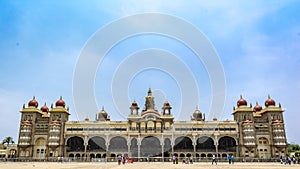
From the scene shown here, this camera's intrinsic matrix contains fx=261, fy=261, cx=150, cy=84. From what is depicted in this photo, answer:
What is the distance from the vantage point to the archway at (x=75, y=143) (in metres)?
64.2

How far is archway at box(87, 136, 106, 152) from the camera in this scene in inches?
2466

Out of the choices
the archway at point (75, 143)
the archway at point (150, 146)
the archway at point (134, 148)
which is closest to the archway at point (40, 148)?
the archway at point (75, 143)

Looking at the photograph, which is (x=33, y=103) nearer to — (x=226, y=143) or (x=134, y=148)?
(x=134, y=148)

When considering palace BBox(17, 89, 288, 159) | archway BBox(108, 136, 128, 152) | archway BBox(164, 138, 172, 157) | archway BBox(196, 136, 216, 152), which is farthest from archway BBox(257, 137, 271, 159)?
archway BBox(108, 136, 128, 152)

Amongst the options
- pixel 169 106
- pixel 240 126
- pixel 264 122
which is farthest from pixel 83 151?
pixel 264 122

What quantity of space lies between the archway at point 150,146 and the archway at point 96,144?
31.0 ft

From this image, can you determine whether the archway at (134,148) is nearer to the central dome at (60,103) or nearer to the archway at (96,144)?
the archway at (96,144)

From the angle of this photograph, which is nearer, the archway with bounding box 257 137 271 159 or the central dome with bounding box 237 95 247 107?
the archway with bounding box 257 137 271 159

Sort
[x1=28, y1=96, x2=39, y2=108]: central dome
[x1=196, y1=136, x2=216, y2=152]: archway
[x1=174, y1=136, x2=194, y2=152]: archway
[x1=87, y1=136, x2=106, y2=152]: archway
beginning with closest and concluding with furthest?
[x1=87, y1=136, x2=106, y2=152]: archway
[x1=196, y1=136, x2=216, y2=152]: archway
[x1=174, y1=136, x2=194, y2=152]: archway
[x1=28, y1=96, x2=39, y2=108]: central dome

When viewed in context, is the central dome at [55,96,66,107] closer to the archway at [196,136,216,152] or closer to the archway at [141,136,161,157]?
the archway at [141,136,161,157]

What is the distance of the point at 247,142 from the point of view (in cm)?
5978

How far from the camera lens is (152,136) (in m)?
61.9

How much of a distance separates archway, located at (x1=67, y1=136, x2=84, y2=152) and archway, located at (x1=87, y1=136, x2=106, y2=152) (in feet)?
7.07

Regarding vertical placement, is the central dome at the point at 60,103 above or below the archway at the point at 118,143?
above
